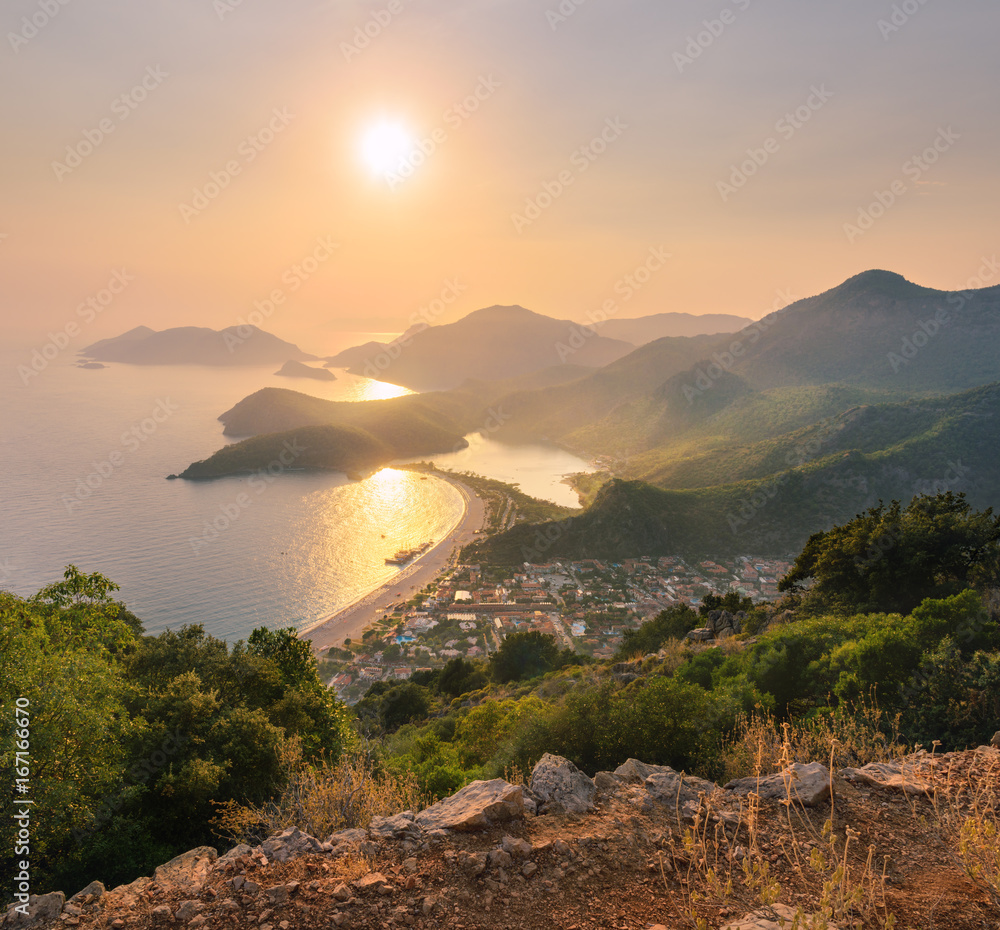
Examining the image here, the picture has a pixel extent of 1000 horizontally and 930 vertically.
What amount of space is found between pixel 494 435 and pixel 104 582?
525ft

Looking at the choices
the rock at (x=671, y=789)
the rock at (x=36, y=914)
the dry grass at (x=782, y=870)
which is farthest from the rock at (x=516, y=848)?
the rock at (x=36, y=914)

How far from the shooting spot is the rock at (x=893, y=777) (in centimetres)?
514

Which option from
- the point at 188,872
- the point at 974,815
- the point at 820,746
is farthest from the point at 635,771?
the point at 188,872

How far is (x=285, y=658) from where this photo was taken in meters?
12.5

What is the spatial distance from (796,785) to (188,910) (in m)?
5.85

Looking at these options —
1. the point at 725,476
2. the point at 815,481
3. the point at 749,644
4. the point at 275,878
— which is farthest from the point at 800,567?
the point at 725,476

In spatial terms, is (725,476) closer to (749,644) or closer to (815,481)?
(815,481)

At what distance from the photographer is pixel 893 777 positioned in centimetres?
541

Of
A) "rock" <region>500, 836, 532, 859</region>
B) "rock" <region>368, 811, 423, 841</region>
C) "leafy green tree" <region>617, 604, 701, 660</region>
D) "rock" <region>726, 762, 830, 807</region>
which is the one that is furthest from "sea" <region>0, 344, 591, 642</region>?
"rock" <region>726, 762, 830, 807</region>

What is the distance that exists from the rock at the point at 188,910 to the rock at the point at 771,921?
13.6ft

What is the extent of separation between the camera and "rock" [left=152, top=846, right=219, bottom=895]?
4.44 meters

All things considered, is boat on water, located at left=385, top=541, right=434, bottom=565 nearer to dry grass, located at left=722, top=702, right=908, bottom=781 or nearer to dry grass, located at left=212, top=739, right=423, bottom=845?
dry grass, located at left=212, top=739, right=423, bottom=845

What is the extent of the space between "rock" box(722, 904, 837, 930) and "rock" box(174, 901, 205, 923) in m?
4.15

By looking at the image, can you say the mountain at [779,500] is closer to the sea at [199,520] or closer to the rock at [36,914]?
the sea at [199,520]
